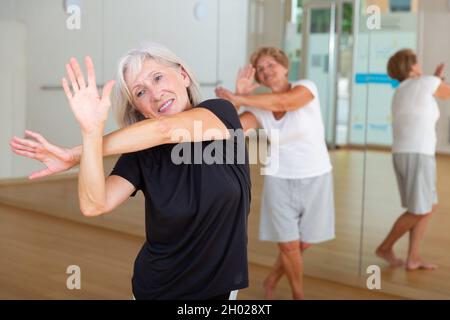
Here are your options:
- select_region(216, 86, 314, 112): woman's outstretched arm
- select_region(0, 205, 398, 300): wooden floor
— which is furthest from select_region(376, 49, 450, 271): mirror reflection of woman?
select_region(216, 86, 314, 112): woman's outstretched arm

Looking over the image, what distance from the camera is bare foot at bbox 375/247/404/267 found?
4602 mm

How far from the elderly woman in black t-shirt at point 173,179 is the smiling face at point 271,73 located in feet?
7.47

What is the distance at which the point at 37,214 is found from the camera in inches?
274

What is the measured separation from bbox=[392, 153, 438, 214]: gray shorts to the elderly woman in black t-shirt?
2.70m

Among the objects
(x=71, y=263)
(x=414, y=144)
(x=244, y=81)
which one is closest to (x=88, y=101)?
(x=244, y=81)

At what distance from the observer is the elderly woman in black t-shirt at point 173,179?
174 centimetres

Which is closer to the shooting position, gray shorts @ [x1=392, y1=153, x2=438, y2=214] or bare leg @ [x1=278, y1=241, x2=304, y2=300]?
bare leg @ [x1=278, y1=241, x2=304, y2=300]

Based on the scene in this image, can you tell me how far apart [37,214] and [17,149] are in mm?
5409

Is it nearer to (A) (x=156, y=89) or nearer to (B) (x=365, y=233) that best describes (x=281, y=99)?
(B) (x=365, y=233)

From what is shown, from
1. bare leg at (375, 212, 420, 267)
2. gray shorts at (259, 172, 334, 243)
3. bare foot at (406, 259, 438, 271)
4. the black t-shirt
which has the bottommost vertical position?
bare foot at (406, 259, 438, 271)

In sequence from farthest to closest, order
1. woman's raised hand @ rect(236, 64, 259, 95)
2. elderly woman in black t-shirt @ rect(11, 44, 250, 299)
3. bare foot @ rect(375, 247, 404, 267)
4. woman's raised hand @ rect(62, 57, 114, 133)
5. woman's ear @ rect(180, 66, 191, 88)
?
bare foot @ rect(375, 247, 404, 267) < woman's raised hand @ rect(236, 64, 259, 95) < woman's ear @ rect(180, 66, 191, 88) < elderly woman in black t-shirt @ rect(11, 44, 250, 299) < woman's raised hand @ rect(62, 57, 114, 133)

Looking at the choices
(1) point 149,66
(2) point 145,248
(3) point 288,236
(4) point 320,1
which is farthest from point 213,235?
(4) point 320,1

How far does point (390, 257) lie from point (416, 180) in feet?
1.75

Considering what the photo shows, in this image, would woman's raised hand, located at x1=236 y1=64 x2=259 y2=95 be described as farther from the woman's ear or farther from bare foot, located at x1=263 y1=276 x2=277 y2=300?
the woman's ear
